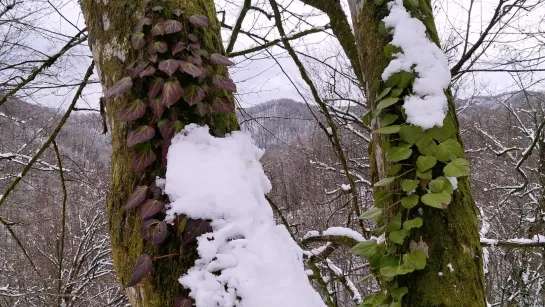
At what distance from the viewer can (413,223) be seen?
1.38 m

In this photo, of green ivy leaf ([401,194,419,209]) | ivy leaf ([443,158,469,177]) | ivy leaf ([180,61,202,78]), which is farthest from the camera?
green ivy leaf ([401,194,419,209])

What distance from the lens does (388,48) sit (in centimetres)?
149

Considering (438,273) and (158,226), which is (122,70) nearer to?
(158,226)

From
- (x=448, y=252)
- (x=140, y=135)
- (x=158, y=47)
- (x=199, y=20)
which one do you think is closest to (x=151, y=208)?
(x=140, y=135)

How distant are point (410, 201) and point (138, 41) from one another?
3.48 ft

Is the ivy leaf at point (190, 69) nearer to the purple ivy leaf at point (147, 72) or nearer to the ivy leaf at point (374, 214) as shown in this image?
the purple ivy leaf at point (147, 72)

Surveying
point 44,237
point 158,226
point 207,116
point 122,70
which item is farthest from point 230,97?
point 44,237

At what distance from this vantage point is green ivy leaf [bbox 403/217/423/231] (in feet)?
4.46

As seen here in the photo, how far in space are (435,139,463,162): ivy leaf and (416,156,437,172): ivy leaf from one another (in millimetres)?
23

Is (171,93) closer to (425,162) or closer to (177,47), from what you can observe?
(177,47)

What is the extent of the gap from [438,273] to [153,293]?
995mm

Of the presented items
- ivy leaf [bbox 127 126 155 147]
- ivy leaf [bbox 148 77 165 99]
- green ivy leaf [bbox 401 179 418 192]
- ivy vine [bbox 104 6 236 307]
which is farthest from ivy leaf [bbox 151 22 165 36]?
green ivy leaf [bbox 401 179 418 192]

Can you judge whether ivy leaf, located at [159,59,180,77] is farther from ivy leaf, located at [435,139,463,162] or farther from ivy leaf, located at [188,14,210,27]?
ivy leaf, located at [435,139,463,162]

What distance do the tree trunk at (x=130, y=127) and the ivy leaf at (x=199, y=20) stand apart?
3 cm
